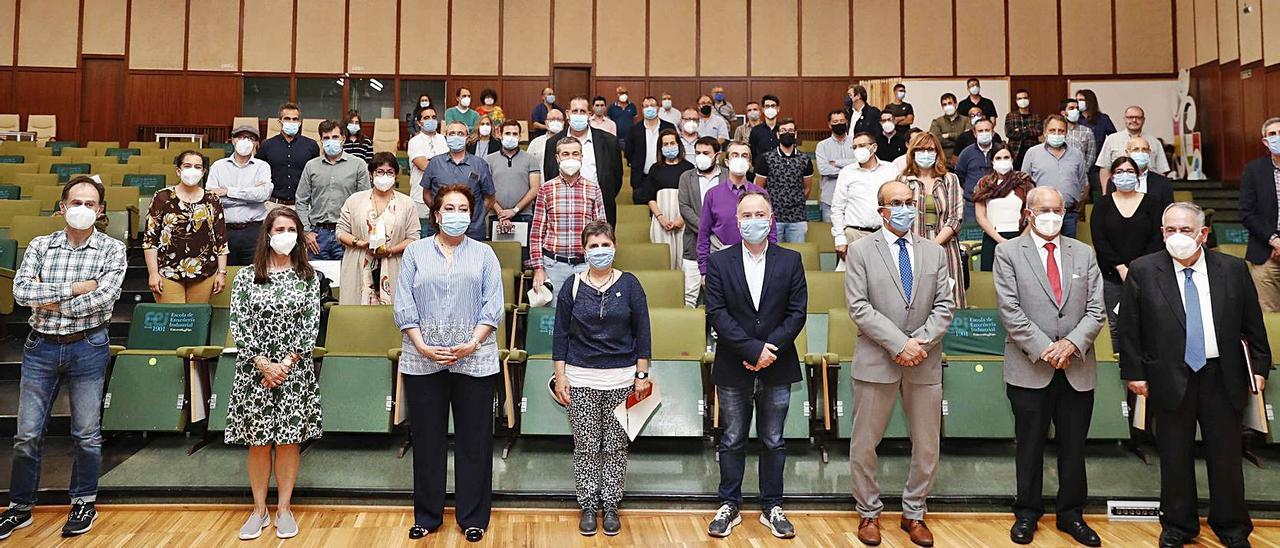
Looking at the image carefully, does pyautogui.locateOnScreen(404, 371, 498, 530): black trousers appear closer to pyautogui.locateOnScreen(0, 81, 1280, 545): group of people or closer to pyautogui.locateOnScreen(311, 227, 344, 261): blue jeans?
pyautogui.locateOnScreen(0, 81, 1280, 545): group of people

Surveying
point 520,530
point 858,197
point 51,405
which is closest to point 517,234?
point 858,197

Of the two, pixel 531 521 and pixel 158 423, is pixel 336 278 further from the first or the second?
pixel 531 521

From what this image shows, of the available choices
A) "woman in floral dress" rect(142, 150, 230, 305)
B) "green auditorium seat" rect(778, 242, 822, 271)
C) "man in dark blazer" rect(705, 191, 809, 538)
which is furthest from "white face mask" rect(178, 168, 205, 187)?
"green auditorium seat" rect(778, 242, 822, 271)

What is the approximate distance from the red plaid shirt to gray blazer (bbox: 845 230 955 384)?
164 centimetres

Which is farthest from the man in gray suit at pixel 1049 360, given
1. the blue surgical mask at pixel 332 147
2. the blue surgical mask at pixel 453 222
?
the blue surgical mask at pixel 332 147

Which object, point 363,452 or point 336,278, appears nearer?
point 363,452

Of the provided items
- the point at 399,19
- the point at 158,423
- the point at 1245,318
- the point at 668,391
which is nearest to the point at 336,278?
the point at 158,423

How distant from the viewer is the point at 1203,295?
10.8ft

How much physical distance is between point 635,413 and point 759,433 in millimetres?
504

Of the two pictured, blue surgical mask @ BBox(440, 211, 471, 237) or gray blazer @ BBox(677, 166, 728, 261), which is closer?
blue surgical mask @ BBox(440, 211, 471, 237)

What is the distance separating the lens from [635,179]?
6.55 metres

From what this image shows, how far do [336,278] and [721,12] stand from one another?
365 inches

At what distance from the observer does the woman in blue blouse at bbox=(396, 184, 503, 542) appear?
336 centimetres

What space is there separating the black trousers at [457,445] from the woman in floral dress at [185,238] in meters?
1.77
